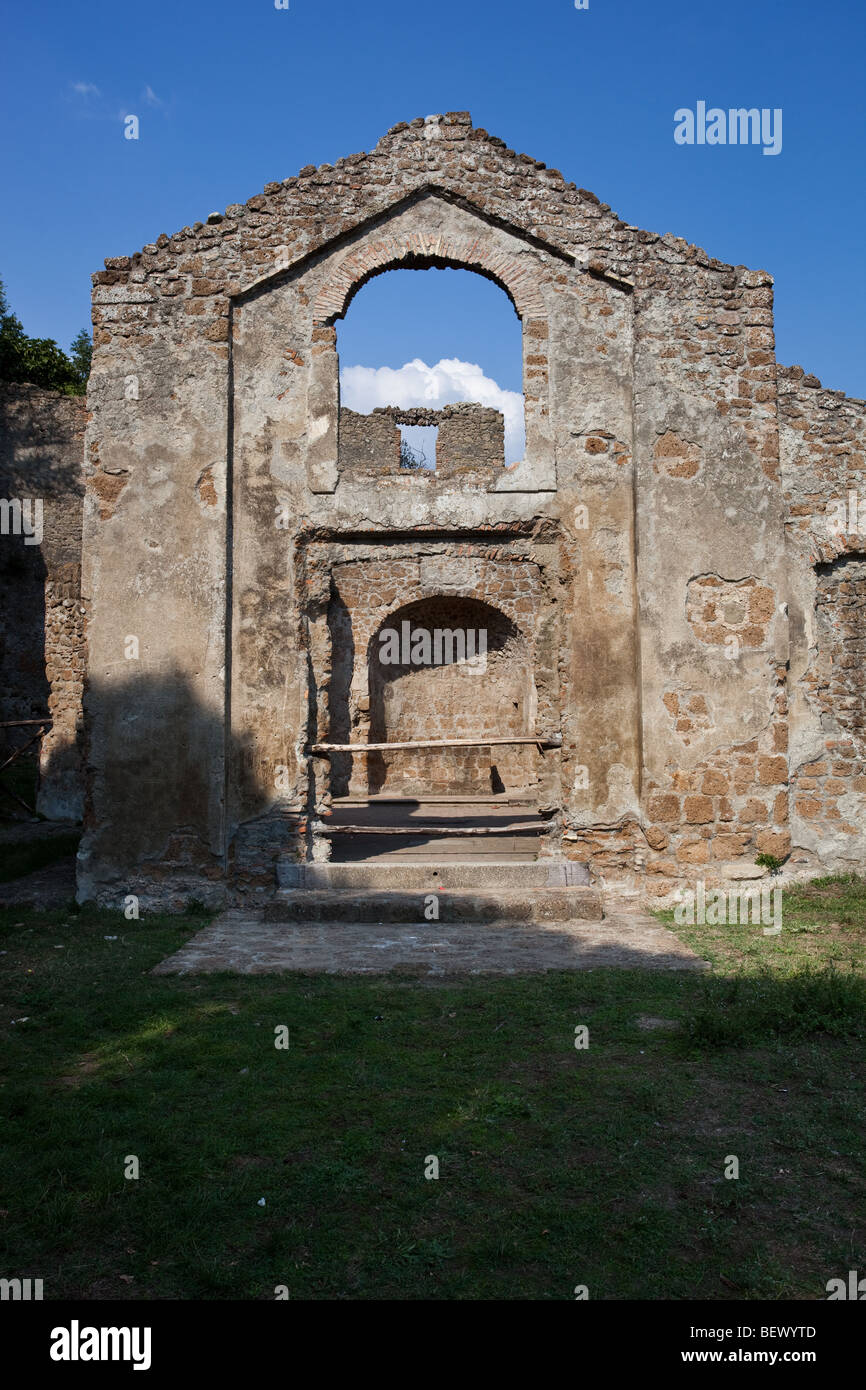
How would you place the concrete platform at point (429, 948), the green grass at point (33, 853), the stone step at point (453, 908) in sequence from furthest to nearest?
the green grass at point (33, 853) → the stone step at point (453, 908) → the concrete platform at point (429, 948)

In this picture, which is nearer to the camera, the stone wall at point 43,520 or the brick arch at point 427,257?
the brick arch at point 427,257

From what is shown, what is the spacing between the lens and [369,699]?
15984 mm

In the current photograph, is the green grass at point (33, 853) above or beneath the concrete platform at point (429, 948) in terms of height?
above

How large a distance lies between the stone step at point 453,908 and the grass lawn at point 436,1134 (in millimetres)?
1505

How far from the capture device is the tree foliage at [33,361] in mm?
21031

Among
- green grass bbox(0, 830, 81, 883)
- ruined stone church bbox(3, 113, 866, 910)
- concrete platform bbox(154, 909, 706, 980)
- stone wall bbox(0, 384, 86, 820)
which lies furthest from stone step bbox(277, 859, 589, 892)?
stone wall bbox(0, 384, 86, 820)

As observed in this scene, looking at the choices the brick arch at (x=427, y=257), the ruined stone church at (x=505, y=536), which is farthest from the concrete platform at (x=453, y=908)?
the brick arch at (x=427, y=257)

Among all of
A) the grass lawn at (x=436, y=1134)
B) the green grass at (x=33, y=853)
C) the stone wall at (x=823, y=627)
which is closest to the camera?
the grass lawn at (x=436, y=1134)

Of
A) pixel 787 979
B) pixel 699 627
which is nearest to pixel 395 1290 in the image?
pixel 787 979

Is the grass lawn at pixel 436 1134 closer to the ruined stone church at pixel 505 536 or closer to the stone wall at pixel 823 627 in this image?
the ruined stone church at pixel 505 536

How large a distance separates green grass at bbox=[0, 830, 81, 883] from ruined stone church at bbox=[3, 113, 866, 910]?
2.07 meters

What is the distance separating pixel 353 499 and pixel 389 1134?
17.8 feet

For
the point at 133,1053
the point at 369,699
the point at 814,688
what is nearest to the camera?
the point at 133,1053
